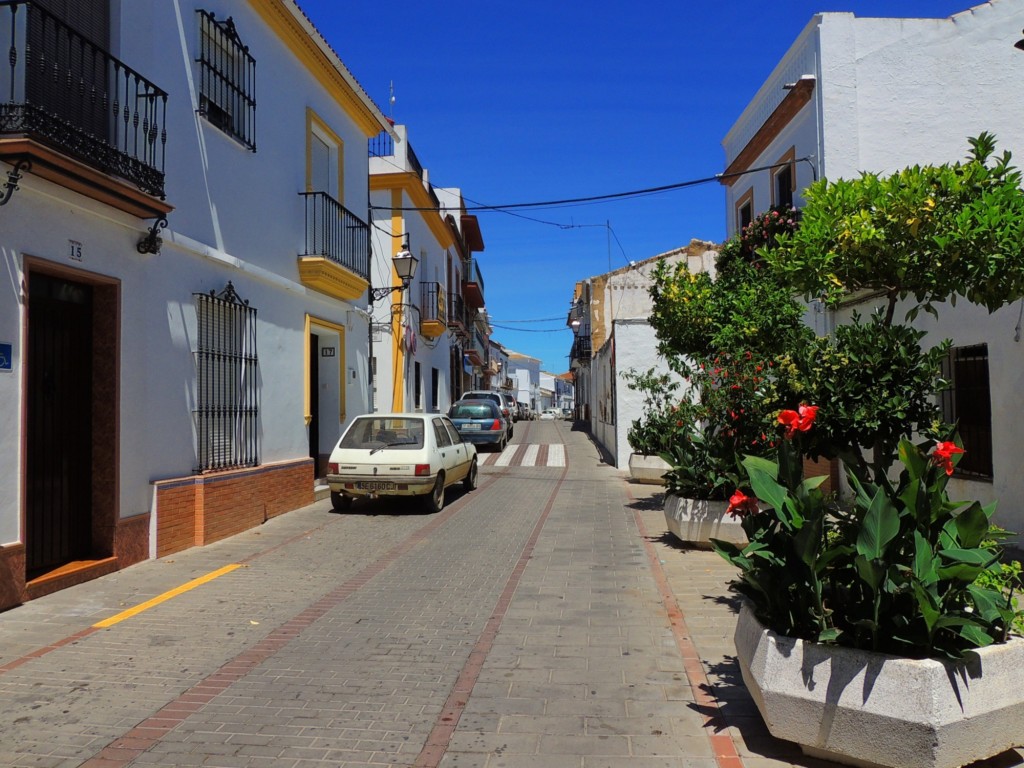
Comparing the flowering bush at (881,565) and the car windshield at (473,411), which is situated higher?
the car windshield at (473,411)

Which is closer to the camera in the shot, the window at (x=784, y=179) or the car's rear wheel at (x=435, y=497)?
the car's rear wheel at (x=435, y=497)

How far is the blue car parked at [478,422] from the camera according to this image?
22.4 meters

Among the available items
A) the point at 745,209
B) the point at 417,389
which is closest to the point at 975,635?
the point at 745,209

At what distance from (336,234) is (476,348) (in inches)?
1047

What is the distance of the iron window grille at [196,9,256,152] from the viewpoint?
30.0 ft

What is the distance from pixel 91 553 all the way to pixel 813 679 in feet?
21.6

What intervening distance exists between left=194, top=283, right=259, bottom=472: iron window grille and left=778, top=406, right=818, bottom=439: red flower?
6737 mm

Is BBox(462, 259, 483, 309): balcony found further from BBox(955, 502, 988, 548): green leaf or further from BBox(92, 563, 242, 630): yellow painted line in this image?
BBox(955, 502, 988, 548): green leaf

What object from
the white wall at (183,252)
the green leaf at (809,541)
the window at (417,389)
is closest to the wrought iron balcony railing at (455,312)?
the window at (417,389)

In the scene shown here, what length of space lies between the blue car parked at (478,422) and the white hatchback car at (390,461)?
9.93 meters

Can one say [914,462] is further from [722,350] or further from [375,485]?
[375,485]

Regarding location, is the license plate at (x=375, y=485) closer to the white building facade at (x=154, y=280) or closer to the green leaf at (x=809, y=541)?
the white building facade at (x=154, y=280)

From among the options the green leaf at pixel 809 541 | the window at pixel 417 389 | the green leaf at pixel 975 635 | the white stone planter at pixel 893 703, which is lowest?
the white stone planter at pixel 893 703

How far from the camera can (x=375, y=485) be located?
11.1 m
